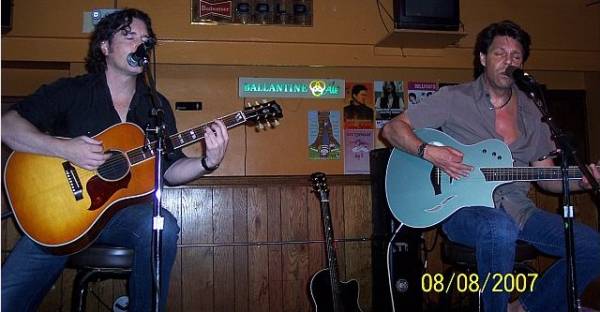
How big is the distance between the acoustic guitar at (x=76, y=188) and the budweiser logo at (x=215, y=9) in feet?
4.81

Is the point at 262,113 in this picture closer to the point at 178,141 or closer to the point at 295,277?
the point at 178,141

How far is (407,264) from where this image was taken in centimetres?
268

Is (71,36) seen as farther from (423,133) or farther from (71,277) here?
(423,133)

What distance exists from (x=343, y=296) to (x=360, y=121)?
122 cm

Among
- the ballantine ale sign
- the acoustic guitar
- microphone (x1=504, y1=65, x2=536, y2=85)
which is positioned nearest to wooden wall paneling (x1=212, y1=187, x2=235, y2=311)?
the ballantine ale sign

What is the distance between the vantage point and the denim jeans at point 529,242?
1894 millimetres

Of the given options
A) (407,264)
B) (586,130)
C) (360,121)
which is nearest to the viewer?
(407,264)

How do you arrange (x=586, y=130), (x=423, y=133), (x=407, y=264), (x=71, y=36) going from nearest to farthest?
(x=423, y=133) → (x=407, y=264) → (x=71, y=36) → (x=586, y=130)

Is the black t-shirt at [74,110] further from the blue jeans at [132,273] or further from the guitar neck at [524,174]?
the guitar neck at [524,174]

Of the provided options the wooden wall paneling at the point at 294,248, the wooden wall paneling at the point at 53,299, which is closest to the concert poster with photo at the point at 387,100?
the wooden wall paneling at the point at 294,248

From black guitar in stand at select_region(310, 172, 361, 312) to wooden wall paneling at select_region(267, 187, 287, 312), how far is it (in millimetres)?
386

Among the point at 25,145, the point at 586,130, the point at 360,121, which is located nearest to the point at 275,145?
the point at 360,121

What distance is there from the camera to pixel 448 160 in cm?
217
